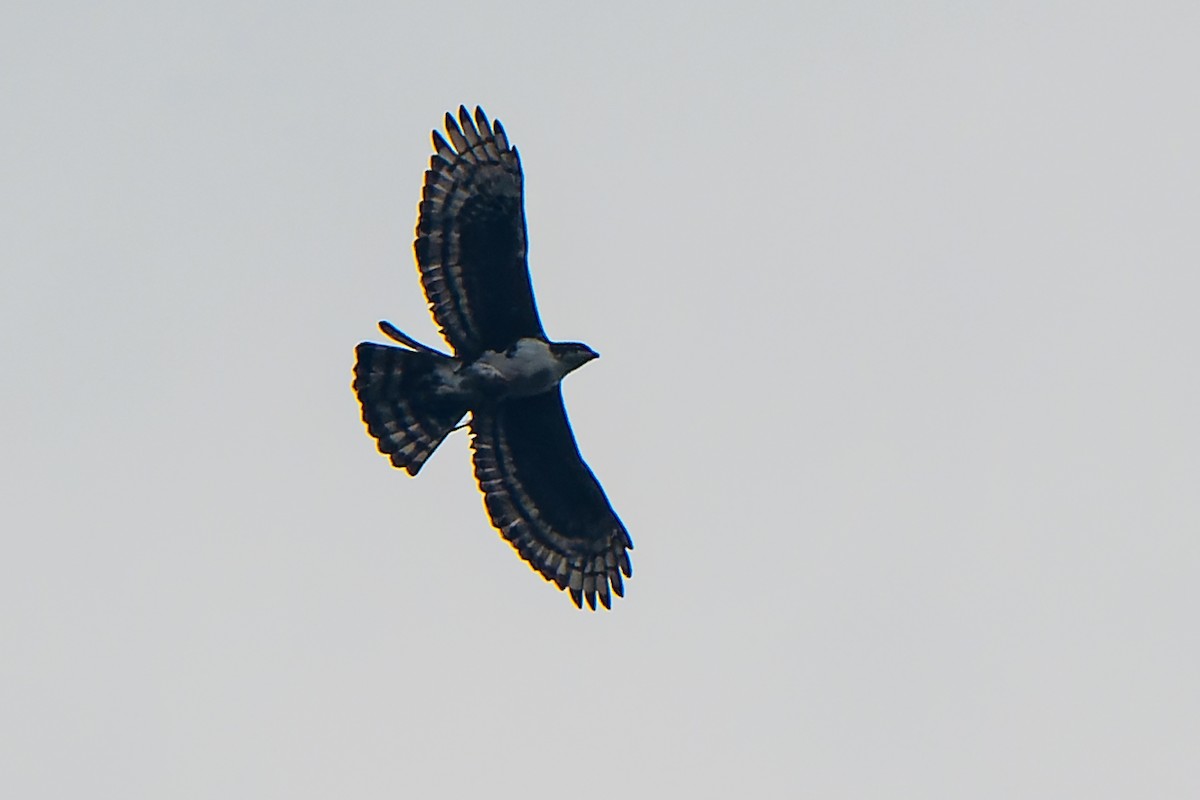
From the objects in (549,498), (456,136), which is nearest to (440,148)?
(456,136)

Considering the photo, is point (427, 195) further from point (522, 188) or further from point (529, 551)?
point (529, 551)

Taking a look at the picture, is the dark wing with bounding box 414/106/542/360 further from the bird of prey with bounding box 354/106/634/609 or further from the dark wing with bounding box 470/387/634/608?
the dark wing with bounding box 470/387/634/608

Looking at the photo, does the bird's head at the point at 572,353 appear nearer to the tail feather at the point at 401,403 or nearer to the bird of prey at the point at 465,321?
the bird of prey at the point at 465,321

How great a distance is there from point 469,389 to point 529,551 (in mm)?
2213

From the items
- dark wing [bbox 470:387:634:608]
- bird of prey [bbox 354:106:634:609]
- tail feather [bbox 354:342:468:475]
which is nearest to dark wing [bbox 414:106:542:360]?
bird of prey [bbox 354:106:634:609]

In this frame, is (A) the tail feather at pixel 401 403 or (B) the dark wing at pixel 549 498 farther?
(B) the dark wing at pixel 549 498

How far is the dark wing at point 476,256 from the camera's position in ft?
74.7

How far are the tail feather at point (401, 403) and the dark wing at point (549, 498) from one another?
59 cm

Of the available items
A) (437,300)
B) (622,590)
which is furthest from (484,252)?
(622,590)

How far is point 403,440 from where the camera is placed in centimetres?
2297

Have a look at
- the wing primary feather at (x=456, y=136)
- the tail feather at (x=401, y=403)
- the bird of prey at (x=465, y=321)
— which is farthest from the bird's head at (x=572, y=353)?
the wing primary feather at (x=456, y=136)

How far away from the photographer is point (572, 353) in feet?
74.9

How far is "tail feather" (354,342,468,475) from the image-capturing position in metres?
→ 22.8

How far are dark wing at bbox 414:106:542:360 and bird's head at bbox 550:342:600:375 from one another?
0.44 metres
